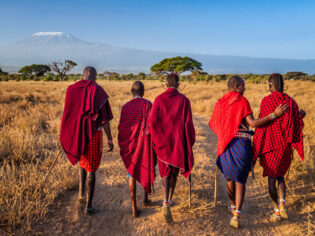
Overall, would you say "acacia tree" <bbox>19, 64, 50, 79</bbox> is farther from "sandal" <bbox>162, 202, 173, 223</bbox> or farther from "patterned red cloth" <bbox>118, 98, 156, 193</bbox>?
"sandal" <bbox>162, 202, 173, 223</bbox>

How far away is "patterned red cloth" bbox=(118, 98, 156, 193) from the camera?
10.2 feet

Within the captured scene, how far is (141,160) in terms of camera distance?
3.19 metres

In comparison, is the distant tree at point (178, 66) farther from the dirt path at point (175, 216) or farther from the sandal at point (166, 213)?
the sandal at point (166, 213)

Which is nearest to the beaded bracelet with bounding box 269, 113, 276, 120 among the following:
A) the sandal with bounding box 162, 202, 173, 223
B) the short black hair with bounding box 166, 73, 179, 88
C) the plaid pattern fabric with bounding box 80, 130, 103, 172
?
the short black hair with bounding box 166, 73, 179, 88

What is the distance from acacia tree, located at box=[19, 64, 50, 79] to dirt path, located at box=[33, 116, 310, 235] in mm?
54723

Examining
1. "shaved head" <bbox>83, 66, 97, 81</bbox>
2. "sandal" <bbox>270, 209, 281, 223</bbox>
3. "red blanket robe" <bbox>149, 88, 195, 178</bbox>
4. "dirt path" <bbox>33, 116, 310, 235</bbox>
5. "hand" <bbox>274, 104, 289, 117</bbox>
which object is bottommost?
"dirt path" <bbox>33, 116, 310, 235</bbox>

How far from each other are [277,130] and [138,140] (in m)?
1.71

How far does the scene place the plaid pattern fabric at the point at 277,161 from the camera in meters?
3.00

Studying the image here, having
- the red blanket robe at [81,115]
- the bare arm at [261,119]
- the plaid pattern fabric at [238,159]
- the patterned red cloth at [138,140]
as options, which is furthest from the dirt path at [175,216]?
the bare arm at [261,119]

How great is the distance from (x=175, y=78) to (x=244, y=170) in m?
1.41

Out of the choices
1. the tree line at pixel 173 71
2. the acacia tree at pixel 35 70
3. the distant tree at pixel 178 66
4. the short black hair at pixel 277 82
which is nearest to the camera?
the short black hair at pixel 277 82

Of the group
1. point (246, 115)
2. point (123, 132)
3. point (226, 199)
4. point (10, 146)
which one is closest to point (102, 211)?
point (123, 132)

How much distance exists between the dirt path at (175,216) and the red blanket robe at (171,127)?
75cm

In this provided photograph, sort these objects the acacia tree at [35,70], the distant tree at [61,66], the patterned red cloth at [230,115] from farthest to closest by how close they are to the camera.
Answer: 1. the distant tree at [61,66]
2. the acacia tree at [35,70]
3. the patterned red cloth at [230,115]
